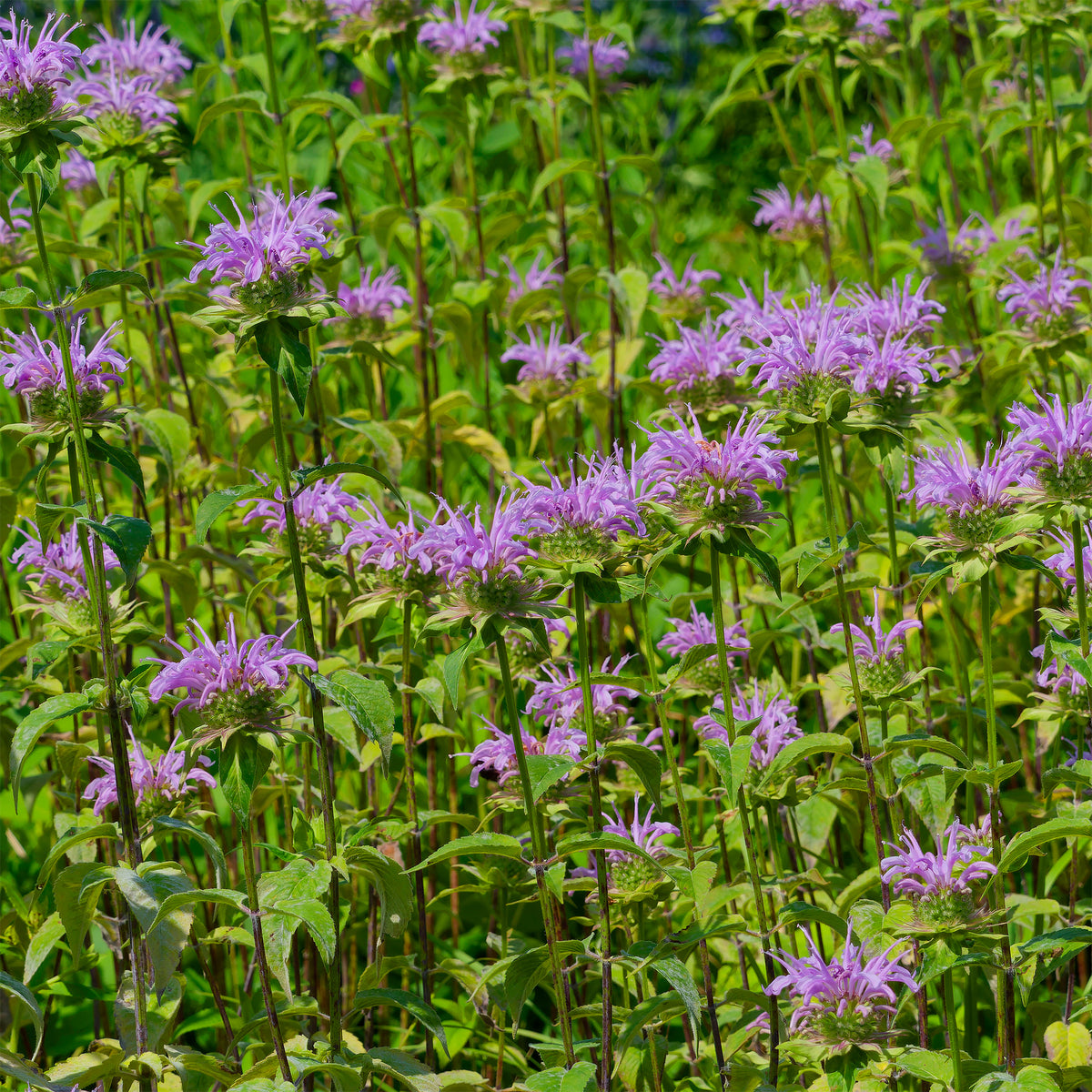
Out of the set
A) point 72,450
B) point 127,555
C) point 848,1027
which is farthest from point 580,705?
point 72,450

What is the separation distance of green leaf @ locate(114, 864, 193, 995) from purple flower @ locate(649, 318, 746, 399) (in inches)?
47.8

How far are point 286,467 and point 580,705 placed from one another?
62 centimetres

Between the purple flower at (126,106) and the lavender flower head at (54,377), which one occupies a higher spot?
the purple flower at (126,106)

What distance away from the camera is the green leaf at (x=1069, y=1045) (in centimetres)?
167

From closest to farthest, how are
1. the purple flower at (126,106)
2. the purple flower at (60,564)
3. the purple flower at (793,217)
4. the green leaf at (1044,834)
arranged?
the green leaf at (1044,834) < the purple flower at (60,564) < the purple flower at (126,106) < the purple flower at (793,217)

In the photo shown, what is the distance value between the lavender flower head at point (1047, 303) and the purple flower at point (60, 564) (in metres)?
1.70

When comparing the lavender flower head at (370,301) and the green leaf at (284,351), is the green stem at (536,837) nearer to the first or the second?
the green leaf at (284,351)

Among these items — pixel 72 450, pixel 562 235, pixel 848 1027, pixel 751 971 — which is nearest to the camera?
pixel 848 1027

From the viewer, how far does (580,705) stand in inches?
74.9

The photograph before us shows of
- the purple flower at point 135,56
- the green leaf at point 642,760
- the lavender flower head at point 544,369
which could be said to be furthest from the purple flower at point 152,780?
the purple flower at point 135,56

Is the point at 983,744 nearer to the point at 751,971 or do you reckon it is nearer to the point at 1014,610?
the point at 1014,610

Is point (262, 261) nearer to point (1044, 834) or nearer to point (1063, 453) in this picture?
point (1063, 453)

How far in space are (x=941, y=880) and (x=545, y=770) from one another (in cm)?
50

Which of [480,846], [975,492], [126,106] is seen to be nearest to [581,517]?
[480,846]
